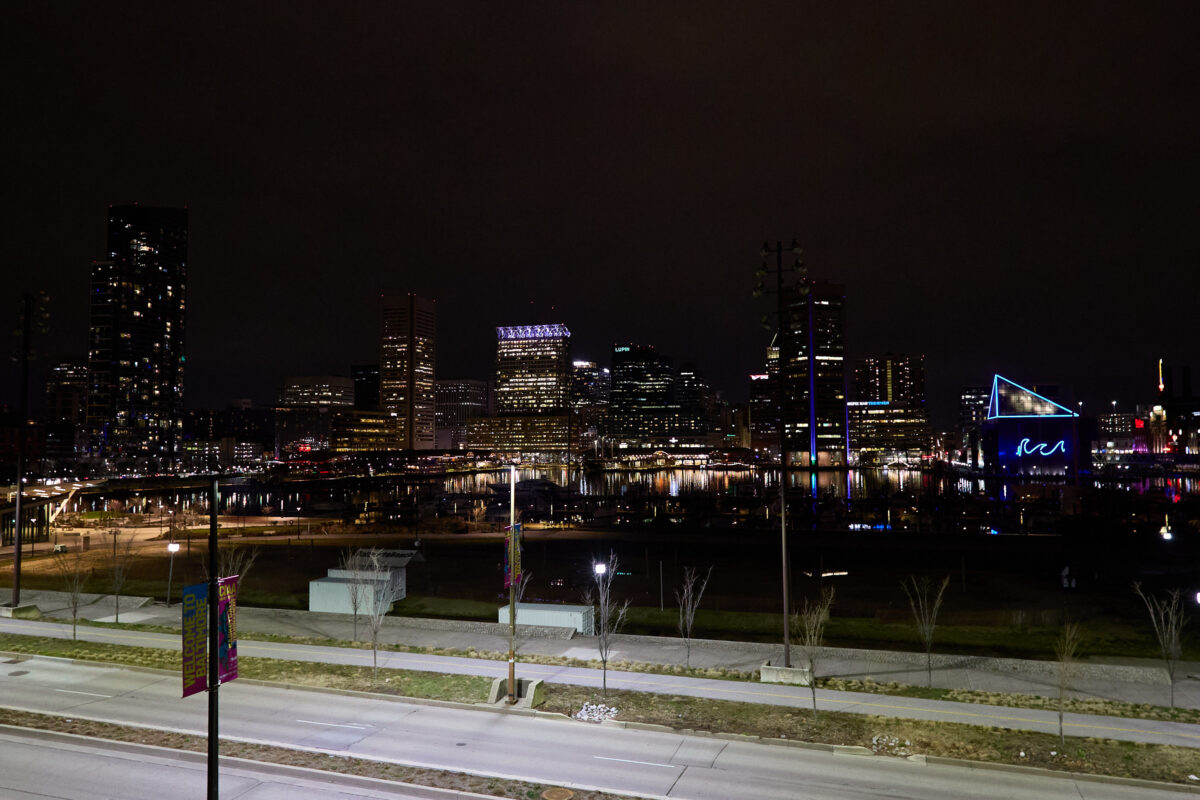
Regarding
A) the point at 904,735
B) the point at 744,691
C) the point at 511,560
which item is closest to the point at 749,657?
the point at 744,691

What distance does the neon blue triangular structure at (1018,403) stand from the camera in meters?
125

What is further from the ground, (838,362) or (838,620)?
(838,362)

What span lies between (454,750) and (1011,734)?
11388 mm

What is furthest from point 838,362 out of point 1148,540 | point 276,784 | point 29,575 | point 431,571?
point 276,784

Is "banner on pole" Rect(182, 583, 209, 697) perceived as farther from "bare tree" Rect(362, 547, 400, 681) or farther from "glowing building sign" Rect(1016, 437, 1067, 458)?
"glowing building sign" Rect(1016, 437, 1067, 458)

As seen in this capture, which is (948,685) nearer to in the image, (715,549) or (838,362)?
(715,549)

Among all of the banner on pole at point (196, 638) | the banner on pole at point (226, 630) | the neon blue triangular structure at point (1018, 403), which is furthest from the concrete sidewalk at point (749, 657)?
A: the neon blue triangular structure at point (1018, 403)

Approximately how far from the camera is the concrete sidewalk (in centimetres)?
1884

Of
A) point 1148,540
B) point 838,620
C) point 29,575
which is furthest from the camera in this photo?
point 1148,540

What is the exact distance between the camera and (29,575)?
38156 mm

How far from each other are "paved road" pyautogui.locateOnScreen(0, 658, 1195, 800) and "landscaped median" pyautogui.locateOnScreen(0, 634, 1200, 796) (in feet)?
1.71

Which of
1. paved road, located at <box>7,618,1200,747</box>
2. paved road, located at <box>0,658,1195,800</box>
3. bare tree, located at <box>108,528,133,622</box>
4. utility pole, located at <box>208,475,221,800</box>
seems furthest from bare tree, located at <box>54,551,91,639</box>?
utility pole, located at <box>208,475,221,800</box>

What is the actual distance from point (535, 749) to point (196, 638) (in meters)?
7.15

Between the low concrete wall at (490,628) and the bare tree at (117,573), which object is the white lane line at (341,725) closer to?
the low concrete wall at (490,628)
